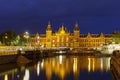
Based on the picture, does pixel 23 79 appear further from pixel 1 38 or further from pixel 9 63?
pixel 1 38

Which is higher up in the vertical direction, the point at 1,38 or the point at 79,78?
the point at 1,38

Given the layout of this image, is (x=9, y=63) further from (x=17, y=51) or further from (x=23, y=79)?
(x=23, y=79)

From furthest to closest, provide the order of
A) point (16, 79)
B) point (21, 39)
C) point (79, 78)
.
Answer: point (21, 39) < point (79, 78) < point (16, 79)

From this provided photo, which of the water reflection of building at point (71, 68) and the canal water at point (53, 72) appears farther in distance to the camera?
the water reflection of building at point (71, 68)

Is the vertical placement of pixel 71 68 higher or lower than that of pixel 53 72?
higher

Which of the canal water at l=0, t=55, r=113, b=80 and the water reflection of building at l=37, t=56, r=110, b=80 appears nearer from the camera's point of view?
the canal water at l=0, t=55, r=113, b=80

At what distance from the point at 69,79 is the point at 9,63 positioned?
946 inches

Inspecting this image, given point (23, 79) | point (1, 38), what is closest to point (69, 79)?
point (23, 79)

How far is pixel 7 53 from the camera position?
69938mm

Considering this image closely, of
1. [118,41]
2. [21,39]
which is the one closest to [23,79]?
[21,39]

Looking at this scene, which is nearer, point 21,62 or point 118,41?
point 21,62

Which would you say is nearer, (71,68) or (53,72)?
(53,72)

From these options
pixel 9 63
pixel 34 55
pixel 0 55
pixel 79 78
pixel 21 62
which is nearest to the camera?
pixel 79 78

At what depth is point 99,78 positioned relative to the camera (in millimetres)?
51156
